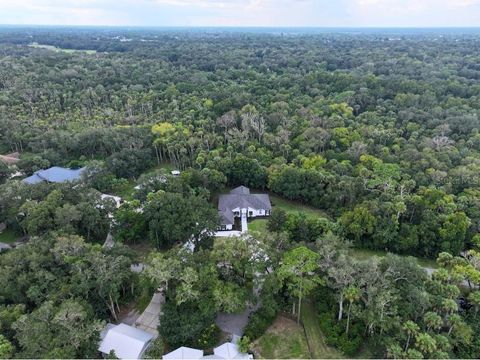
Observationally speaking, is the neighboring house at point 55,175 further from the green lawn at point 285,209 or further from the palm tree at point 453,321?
the palm tree at point 453,321

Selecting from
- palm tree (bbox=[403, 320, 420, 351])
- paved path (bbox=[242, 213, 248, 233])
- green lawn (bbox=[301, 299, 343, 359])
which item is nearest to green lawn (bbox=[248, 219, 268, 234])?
paved path (bbox=[242, 213, 248, 233])

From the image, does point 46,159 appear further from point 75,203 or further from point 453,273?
point 453,273

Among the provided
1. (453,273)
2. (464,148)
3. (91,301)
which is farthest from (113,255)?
(464,148)

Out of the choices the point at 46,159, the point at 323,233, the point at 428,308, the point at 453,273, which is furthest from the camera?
the point at 46,159

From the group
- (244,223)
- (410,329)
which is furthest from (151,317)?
(410,329)

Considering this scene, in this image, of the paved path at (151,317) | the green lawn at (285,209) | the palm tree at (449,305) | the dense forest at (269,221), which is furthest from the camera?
the green lawn at (285,209)

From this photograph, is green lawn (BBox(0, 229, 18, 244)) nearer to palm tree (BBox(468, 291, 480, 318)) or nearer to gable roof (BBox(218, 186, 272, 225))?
gable roof (BBox(218, 186, 272, 225))

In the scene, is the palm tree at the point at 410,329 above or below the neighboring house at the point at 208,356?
above

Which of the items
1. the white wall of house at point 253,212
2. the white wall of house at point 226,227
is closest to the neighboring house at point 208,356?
the white wall of house at point 226,227
